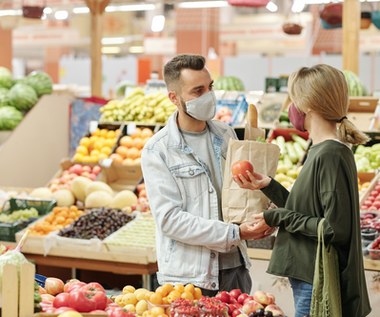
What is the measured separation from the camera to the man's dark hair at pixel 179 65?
345 cm

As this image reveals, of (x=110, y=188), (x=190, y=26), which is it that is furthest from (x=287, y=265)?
(x=190, y=26)

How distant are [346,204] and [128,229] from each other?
9.59 ft

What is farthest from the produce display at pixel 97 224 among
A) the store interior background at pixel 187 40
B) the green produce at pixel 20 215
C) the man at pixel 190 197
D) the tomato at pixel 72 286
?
the store interior background at pixel 187 40

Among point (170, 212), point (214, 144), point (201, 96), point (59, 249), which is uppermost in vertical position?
point (201, 96)

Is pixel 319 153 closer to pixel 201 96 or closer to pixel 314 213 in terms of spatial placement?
pixel 314 213

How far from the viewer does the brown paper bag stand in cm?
336

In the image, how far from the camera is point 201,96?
3.44 metres

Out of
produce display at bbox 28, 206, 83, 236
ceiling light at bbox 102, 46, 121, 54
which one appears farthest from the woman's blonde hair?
ceiling light at bbox 102, 46, 121, 54

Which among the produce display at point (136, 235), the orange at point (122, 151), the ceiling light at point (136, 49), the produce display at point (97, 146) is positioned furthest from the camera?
the ceiling light at point (136, 49)

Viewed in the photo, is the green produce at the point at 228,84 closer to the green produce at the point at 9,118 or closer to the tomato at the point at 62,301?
the green produce at the point at 9,118

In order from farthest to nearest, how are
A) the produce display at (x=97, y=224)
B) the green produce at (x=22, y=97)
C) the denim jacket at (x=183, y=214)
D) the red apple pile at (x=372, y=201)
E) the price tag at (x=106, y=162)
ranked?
the green produce at (x=22, y=97)
the price tag at (x=106, y=162)
the produce display at (x=97, y=224)
the red apple pile at (x=372, y=201)
the denim jacket at (x=183, y=214)

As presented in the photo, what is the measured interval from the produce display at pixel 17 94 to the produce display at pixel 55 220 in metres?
2.18

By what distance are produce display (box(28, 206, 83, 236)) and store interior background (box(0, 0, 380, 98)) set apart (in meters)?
5.80

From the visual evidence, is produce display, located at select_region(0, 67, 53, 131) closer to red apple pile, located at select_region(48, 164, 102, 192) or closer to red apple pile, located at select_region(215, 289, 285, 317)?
red apple pile, located at select_region(48, 164, 102, 192)
